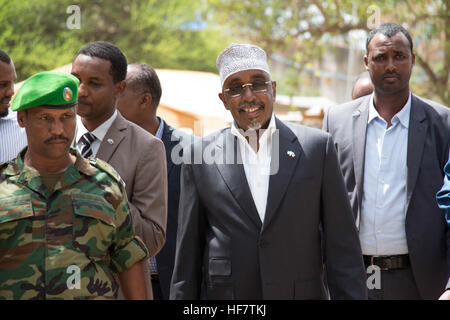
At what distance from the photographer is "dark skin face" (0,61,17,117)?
482 centimetres

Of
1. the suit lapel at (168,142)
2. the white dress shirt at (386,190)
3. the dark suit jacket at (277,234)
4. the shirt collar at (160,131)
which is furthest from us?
the shirt collar at (160,131)

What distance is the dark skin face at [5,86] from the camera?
482 cm

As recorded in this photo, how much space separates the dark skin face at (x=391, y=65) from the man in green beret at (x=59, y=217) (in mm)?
2150

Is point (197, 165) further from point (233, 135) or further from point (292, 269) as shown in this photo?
point (292, 269)

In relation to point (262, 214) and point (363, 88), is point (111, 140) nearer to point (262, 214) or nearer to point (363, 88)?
point (262, 214)

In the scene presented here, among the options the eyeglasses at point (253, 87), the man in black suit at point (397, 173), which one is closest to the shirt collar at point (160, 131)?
the man in black suit at point (397, 173)

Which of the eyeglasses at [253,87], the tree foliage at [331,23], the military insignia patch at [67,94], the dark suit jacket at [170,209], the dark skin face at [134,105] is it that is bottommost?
the dark suit jacket at [170,209]

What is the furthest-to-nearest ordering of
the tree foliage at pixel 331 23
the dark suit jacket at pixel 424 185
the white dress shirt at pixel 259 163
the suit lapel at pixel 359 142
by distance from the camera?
the tree foliage at pixel 331 23 → the suit lapel at pixel 359 142 → the dark suit jacket at pixel 424 185 → the white dress shirt at pixel 259 163

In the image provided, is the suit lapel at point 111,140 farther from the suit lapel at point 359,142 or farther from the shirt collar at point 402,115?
the shirt collar at point 402,115

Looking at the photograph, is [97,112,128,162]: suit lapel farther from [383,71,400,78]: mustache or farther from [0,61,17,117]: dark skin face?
[383,71,400,78]: mustache

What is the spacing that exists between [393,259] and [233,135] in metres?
1.44

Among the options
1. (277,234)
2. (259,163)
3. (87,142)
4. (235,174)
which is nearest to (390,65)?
(259,163)

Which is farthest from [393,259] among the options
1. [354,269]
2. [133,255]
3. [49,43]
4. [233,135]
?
[49,43]

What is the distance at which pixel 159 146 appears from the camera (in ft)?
13.0
